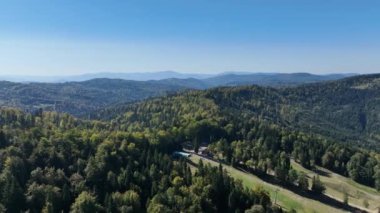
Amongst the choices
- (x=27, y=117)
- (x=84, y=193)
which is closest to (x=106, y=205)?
(x=84, y=193)

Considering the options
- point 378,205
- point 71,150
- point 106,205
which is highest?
point 71,150

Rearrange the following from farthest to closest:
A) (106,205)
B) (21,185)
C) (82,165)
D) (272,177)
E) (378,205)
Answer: (272,177)
(378,205)
(82,165)
(21,185)
(106,205)

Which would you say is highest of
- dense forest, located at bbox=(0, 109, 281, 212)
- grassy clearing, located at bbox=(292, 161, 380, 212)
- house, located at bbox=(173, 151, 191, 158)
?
dense forest, located at bbox=(0, 109, 281, 212)

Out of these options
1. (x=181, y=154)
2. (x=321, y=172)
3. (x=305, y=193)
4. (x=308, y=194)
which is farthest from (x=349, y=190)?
(x=181, y=154)

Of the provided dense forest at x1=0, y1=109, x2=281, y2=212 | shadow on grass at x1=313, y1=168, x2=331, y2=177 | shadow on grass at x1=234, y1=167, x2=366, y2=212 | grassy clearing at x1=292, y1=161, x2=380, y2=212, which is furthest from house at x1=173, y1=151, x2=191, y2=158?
shadow on grass at x1=313, y1=168, x2=331, y2=177

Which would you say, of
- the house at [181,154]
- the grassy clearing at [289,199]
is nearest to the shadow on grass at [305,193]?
the grassy clearing at [289,199]

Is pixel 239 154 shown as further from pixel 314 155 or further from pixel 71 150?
pixel 71 150

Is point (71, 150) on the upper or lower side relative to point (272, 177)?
upper

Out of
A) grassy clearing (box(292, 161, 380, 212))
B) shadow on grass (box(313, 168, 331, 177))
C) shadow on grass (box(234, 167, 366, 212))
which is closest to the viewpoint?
shadow on grass (box(234, 167, 366, 212))

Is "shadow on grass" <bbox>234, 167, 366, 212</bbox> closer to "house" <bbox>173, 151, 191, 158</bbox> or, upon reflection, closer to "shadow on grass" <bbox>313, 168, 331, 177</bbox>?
"house" <bbox>173, 151, 191, 158</bbox>
